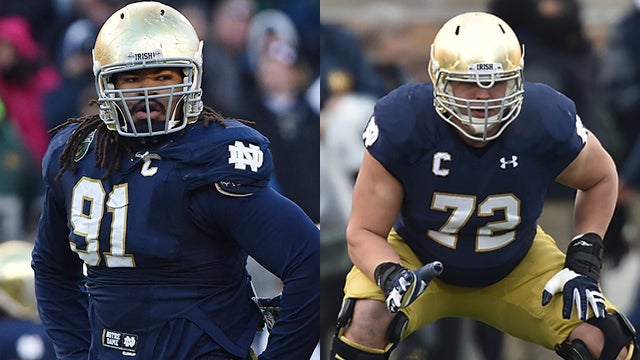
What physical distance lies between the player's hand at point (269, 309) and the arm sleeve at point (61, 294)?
51cm

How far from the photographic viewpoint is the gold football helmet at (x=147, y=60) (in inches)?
126

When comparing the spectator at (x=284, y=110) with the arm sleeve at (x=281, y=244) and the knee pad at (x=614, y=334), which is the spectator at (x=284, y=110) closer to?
the knee pad at (x=614, y=334)

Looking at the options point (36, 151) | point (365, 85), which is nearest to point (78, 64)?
point (36, 151)

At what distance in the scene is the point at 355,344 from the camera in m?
3.66

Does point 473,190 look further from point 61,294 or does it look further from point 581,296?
point 61,294

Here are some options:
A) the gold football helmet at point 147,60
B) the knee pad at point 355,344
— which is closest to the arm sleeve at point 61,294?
the gold football helmet at point 147,60

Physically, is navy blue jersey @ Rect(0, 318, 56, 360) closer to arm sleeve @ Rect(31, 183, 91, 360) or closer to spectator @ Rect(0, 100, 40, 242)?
arm sleeve @ Rect(31, 183, 91, 360)

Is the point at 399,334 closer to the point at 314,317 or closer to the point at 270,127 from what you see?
the point at 314,317

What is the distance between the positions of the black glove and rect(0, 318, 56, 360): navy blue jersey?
1.78m

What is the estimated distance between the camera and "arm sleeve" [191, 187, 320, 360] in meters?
3.20

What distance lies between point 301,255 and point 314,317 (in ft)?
0.56

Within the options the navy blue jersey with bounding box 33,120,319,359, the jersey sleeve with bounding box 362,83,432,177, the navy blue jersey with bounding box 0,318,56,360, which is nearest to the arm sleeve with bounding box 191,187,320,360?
the navy blue jersey with bounding box 33,120,319,359

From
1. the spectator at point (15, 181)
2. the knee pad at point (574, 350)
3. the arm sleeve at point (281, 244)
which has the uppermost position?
the arm sleeve at point (281, 244)

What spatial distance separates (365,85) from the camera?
5.81 metres
